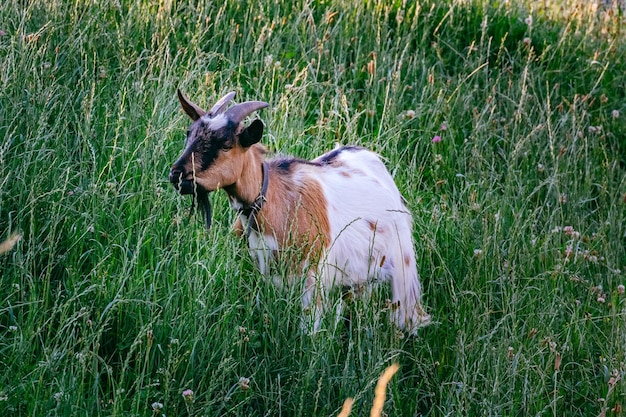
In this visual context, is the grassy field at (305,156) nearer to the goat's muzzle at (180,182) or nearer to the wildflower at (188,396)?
the wildflower at (188,396)

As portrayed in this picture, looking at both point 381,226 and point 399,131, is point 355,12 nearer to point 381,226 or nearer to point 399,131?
point 399,131

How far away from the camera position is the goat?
4.23 metres

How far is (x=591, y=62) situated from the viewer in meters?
7.59

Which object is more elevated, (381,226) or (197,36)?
(197,36)

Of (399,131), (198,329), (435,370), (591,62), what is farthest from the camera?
A: (591,62)

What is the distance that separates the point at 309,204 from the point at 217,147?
70 centimetres

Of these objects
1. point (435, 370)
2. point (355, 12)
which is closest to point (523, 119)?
point (355, 12)

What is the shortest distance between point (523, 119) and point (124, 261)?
12.3 feet

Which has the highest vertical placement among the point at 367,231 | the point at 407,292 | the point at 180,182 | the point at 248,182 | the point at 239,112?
the point at 239,112

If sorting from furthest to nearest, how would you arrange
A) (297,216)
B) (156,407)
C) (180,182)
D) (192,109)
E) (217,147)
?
(297,216) → (192,109) → (217,147) → (180,182) → (156,407)

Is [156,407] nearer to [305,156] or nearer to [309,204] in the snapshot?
[309,204]

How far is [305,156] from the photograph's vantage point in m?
5.93

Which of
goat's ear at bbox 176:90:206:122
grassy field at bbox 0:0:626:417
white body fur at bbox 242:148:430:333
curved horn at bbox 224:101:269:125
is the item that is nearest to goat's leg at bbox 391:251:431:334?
white body fur at bbox 242:148:430:333

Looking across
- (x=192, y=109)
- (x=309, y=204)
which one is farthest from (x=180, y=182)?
(x=309, y=204)
